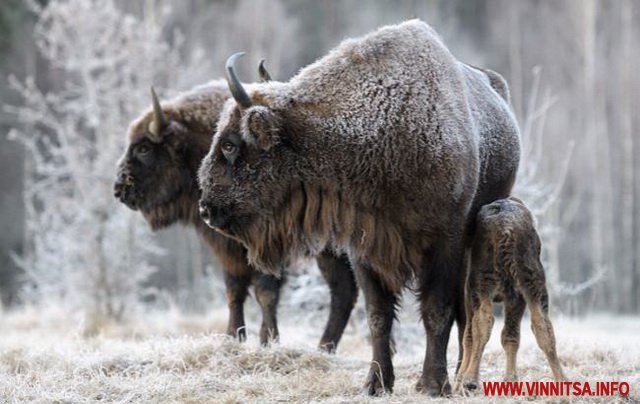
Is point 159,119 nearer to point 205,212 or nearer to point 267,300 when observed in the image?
point 267,300

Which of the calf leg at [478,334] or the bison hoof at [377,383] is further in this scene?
the bison hoof at [377,383]

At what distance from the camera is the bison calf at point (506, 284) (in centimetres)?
645

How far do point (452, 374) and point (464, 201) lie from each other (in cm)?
194

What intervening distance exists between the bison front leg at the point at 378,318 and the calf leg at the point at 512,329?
0.82 metres

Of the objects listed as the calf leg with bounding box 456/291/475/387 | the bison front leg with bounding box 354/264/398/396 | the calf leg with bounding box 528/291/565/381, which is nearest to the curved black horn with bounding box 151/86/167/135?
the bison front leg with bounding box 354/264/398/396

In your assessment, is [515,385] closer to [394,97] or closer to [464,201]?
[464,201]

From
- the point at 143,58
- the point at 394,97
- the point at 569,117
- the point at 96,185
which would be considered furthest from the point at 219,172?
the point at 569,117

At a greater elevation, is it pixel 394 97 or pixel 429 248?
pixel 394 97

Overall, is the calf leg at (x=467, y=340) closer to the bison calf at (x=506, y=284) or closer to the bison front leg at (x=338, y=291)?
the bison calf at (x=506, y=284)

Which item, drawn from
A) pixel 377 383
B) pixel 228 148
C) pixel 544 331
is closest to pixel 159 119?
pixel 228 148

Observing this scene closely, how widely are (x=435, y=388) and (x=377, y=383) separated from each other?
0.44m

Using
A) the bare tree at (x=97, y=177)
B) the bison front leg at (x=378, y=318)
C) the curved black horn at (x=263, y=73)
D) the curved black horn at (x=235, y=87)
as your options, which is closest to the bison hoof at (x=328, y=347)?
the bison front leg at (x=378, y=318)

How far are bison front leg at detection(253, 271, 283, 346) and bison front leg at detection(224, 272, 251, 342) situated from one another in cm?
13

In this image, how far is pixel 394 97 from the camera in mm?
6590
